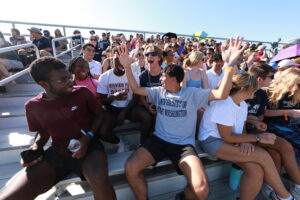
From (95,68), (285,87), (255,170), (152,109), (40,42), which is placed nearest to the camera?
(255,170)

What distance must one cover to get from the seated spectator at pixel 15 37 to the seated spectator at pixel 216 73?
594cm

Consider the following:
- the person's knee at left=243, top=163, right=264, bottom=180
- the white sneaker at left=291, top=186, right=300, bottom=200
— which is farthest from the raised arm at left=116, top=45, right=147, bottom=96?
the white sneaker at left=291, top=186, right=300, bottom=200

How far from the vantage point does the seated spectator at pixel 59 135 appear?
143 centimetres

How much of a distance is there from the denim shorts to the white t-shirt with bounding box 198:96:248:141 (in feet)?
0.13

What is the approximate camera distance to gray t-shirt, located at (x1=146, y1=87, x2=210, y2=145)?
1.90 meters

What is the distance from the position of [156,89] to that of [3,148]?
2.14 m

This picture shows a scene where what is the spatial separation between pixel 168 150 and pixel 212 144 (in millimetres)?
538

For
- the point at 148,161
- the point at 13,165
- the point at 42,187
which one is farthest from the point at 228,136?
the point at 13,165

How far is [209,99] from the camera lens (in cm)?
184

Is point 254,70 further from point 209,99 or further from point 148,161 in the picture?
point 148,161

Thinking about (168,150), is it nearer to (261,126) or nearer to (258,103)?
(261,126)

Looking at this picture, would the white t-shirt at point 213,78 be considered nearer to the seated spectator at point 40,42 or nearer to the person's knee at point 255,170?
the person's knee at point 255,170

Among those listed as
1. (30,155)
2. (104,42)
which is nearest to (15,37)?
(104,42)

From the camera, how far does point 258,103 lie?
2.20 m
